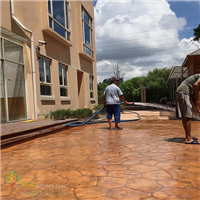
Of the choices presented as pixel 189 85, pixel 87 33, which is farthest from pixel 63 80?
pixel 189 85

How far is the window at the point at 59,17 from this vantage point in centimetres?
985

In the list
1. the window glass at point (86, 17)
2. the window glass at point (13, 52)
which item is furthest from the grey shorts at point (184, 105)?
the window glass at point (86, 17)

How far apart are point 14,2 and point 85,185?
299 inches

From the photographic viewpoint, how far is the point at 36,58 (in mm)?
8656

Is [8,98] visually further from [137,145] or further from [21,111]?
[137,145]

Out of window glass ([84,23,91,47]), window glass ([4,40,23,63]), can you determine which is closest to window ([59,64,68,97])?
window glass ([4,40,23,63])

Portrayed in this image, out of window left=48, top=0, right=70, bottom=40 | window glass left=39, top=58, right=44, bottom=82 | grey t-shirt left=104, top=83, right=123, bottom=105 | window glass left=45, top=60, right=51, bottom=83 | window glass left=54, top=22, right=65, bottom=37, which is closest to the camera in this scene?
grey t-shirt left=104, top=83, right=123, bottom=105

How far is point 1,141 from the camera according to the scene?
443cm

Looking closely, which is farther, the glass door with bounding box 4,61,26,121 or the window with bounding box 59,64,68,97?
the window with bounding box 59,64,68,97

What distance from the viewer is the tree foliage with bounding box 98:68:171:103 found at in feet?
74.4

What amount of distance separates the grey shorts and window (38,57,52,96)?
6.39 meters

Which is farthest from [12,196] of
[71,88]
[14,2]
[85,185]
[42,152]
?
[71,88]

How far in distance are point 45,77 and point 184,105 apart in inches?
268

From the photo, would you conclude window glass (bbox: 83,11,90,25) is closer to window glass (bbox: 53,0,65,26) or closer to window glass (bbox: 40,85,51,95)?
window glass (bbox: 53,0,65,26)
